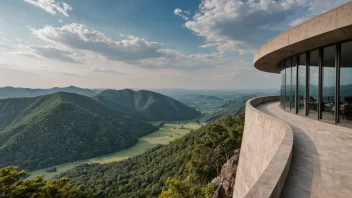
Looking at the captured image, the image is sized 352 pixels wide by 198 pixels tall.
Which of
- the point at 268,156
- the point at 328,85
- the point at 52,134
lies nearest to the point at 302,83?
the point at 328,85

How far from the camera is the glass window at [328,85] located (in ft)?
29.5

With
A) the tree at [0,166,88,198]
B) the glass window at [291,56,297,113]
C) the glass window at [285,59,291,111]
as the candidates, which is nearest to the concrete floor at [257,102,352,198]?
the glass window at [291,56,297,113]

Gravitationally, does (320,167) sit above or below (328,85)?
below

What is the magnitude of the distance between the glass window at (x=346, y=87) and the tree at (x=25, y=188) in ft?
91.7

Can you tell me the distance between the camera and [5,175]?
22.8 meters

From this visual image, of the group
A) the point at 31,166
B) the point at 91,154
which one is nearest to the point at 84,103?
the point at 91,154

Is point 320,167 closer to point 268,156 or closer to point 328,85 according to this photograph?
point 268,156

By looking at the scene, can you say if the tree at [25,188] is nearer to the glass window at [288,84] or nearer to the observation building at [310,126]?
the observation building at [310,126]

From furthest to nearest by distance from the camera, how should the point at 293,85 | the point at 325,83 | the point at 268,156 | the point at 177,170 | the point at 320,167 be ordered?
the point at 177,170
the point at 293,85
the point at 325,83
the point at 268,156
the point at 320,167

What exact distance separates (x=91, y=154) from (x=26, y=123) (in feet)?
150

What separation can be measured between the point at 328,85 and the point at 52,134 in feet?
451

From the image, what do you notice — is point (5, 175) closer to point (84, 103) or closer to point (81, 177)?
point (81, 177)

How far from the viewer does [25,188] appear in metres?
21.7

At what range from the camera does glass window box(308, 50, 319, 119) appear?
9.92 meters
